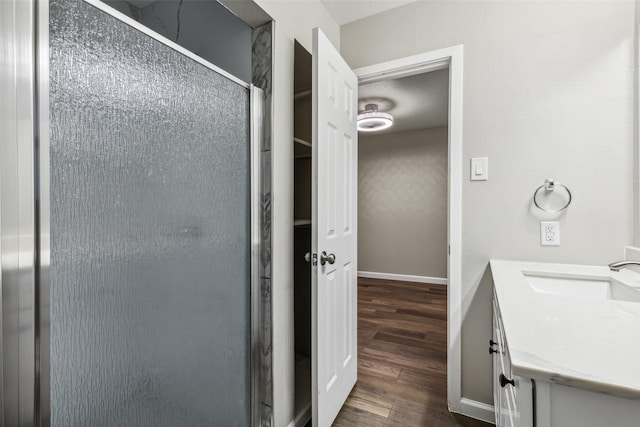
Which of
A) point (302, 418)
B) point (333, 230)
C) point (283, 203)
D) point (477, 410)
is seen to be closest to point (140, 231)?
point (283, 203)

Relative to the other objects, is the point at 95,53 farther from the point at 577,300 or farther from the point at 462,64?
the point at 462,64

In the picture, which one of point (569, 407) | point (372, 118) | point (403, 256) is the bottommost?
point (403, 256)

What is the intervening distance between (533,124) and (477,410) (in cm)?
159

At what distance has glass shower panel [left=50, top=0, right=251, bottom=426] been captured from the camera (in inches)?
26.6

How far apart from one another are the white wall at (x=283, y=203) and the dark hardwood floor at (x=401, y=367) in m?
0.45

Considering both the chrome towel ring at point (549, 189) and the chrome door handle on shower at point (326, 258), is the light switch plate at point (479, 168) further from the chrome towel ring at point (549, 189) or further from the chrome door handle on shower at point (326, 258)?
the chrome door handle on shower at point (326, 258)

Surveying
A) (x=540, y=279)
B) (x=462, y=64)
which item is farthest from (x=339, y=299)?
(x=462, y=64)

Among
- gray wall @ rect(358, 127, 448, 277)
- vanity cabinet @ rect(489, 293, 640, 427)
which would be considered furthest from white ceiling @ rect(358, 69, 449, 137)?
vanity cabinet @ rect(489, 293, 640, 427)

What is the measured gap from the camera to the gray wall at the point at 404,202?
451 cm

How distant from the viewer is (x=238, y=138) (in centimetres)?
123

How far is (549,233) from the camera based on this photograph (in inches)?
59.6

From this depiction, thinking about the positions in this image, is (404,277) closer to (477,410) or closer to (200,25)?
(477,410)

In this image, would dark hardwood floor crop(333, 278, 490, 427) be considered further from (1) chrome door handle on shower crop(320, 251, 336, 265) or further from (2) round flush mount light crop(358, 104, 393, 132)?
(2) round flush mount light crop(358, 104, 393, 132)

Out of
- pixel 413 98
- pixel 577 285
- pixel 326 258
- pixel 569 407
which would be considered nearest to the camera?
pixel 569 407
